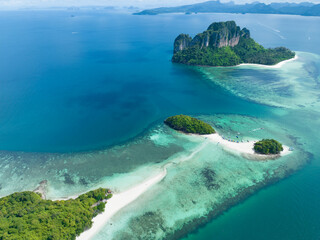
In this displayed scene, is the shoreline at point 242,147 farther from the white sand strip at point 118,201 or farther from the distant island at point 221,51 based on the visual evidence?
the distant island at point 221,51

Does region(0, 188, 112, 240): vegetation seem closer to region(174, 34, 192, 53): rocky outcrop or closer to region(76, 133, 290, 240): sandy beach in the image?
region(76, 133, 290, 240): sandy beach

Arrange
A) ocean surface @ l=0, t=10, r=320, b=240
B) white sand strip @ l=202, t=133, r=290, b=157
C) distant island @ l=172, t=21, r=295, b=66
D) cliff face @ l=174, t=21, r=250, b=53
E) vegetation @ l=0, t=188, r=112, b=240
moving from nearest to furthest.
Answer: vegetation @ l=0, t=188, r=112, b=240 → ocean surface @ l=0, t=10, r=320, b=240 → white sand strip @ l=202, t=133, r=290, b=157 → distant island @ l=172, t=21, r=295, b=66 → cliff face @ l=174, t=21, r=250, b=53

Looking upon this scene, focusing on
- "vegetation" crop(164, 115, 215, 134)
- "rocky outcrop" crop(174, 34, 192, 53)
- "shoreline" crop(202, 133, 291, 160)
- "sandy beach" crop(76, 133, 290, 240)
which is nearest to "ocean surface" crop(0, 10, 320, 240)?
"sandy beach" crop(76, 133, 290, 240)

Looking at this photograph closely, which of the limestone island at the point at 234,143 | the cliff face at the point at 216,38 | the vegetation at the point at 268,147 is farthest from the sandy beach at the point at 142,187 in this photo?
the cliff face at the point at 216,38

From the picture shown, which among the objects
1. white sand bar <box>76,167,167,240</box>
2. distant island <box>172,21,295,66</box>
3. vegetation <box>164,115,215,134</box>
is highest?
distant island <box>172,21,295,66</box>

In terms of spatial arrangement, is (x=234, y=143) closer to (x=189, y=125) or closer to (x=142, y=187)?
(x=189, y=125)
